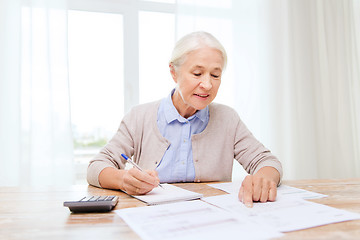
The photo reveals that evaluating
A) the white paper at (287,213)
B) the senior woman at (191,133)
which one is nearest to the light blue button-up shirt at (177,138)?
the senior woman at (191,133)

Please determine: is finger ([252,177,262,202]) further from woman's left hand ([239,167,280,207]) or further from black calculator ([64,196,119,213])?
black calculator ([64,196,119,213])

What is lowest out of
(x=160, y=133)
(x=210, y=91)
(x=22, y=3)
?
(x=160, y=133)

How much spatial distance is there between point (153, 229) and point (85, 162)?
1953mm

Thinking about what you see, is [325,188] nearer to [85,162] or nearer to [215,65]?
[215,65]

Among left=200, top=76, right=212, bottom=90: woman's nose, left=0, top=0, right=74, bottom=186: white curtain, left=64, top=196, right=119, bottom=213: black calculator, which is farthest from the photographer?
left=0, top=0, right=74, bottom=186: white curtain

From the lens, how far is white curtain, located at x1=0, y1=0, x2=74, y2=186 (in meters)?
2.18

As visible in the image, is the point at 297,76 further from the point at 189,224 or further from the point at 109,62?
the point at 189,224

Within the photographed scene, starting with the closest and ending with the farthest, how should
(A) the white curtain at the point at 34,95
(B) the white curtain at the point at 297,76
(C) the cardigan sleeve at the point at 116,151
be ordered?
1. (C) the cardigan sleeve at the point at 116,151
2. (A) the white curtain at the point at 34,95
3. (B) the white curtain at the point at 297,76

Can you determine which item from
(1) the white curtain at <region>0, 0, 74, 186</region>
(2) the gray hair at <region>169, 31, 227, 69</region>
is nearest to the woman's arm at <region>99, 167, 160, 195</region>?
(2) the gray hair at <region>169, 31, 227, 69</region>

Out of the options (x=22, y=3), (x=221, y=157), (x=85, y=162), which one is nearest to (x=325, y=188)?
(x=221, y=157)

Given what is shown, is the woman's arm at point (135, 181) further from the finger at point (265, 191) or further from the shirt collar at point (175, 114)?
the shirt collar at point (175, 114)

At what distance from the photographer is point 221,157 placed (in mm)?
1448

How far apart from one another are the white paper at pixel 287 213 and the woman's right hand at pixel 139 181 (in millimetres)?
167

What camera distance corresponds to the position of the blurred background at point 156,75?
2201mm
